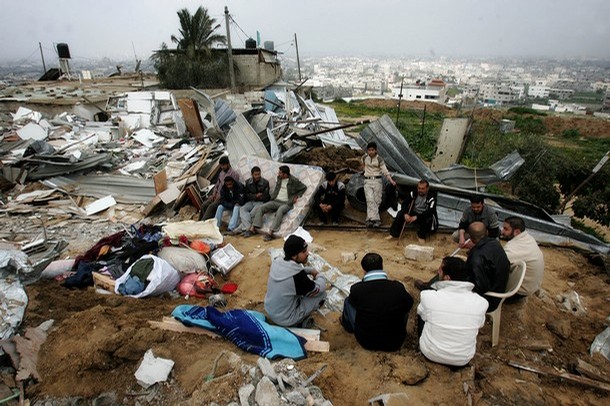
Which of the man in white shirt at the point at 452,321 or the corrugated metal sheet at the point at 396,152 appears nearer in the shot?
the man in white shirt at the point at 452,321

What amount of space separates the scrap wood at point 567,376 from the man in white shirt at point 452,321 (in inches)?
23.7

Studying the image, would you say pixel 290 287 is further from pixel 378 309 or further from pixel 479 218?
pixel 479 218

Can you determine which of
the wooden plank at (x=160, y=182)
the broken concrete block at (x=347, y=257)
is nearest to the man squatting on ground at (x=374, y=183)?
the broken concrete block at (x=347, y=257)

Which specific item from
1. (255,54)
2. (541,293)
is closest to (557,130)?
(255,54)

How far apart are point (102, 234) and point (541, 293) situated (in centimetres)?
729

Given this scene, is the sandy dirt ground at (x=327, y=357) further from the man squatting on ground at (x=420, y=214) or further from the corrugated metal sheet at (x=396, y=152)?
the corrugated metal sheet at (x=396, y=152)

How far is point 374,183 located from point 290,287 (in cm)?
341

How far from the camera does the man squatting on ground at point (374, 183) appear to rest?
20.5 ft

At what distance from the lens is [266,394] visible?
243 cm

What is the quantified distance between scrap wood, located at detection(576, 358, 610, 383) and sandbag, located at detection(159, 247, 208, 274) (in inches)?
173

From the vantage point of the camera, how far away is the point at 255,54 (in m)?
25.7

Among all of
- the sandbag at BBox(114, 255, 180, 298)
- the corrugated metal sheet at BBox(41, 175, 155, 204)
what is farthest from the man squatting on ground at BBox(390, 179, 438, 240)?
the corrugated metal sheet at BBox(41, 175, 155, 204)

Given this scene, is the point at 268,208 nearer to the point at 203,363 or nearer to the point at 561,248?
the point at 203,363

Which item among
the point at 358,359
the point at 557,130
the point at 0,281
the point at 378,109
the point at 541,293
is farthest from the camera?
the point at 378,109
